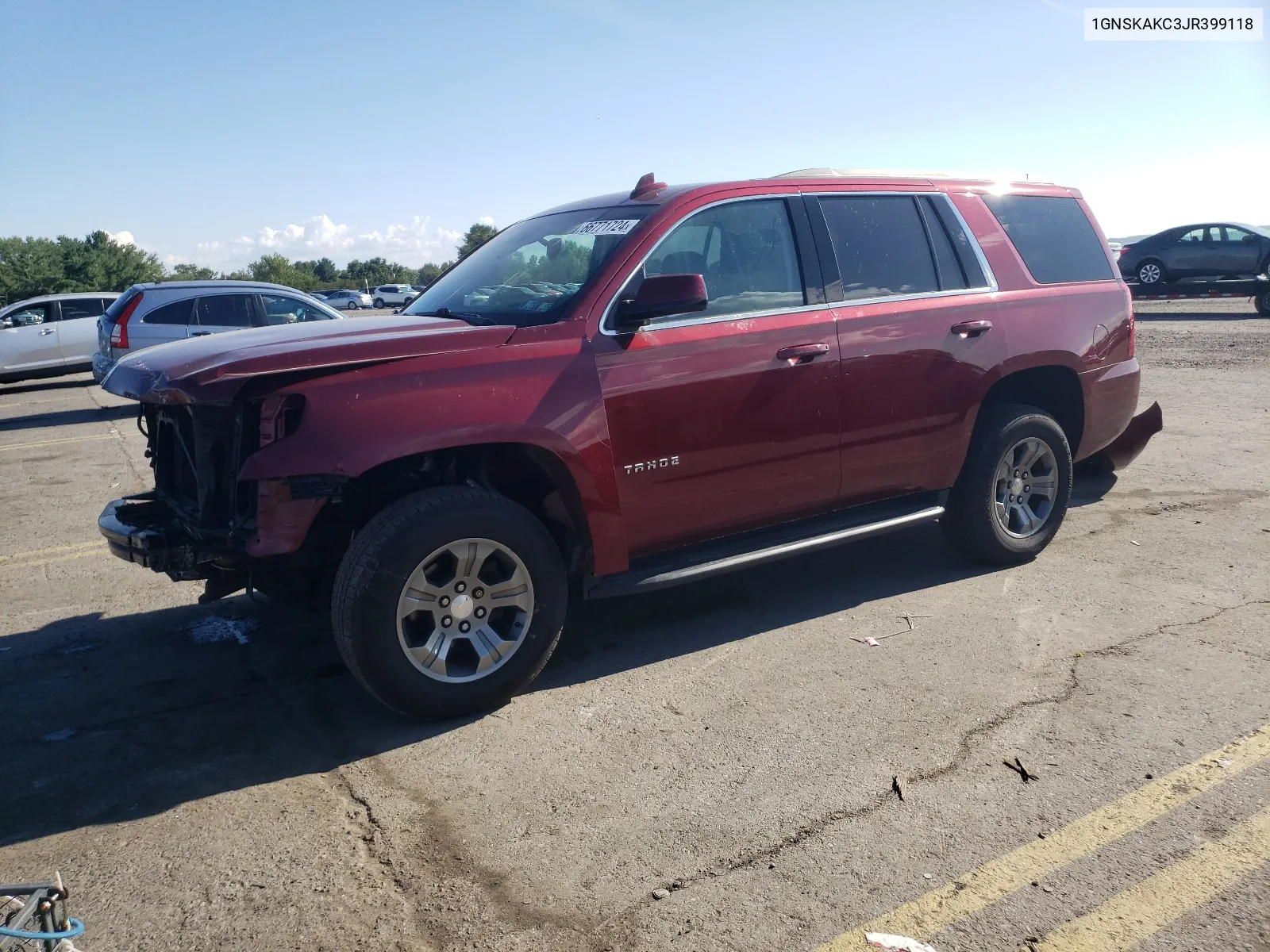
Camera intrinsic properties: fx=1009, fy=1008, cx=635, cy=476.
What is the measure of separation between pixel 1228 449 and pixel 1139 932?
280 inches

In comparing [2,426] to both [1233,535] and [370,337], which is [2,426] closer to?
[370,337]

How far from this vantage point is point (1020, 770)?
3.38 meters

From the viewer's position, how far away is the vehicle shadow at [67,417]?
12766 millimetres

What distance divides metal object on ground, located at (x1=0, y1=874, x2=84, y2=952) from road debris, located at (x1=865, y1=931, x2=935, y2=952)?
6.00ft

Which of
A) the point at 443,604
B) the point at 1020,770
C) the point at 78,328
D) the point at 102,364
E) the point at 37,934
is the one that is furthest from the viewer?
the point at 78,328

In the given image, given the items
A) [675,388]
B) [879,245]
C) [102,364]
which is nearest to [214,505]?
[675,388]

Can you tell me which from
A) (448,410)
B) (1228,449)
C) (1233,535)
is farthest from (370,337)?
(1228,449)

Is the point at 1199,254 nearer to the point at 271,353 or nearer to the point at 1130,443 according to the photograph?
the point at 1130,443

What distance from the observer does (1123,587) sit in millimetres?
5211

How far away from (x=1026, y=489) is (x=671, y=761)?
10.0ft

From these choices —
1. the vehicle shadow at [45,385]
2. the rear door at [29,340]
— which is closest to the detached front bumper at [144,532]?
the rear door at [29,340]

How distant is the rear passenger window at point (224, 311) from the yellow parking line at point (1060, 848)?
12651 mm

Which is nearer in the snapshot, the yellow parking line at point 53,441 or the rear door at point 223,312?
the yellow parking line at point 53,441

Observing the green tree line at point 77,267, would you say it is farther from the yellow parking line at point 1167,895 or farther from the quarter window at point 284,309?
the yellow parking line at point 1167,895
